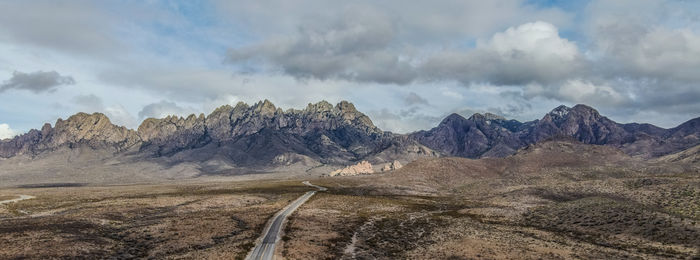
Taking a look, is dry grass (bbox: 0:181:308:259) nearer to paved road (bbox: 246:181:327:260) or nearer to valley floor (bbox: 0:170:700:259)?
valley floor (bbox: 0:170:700:259)

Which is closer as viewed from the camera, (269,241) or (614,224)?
(269,241)

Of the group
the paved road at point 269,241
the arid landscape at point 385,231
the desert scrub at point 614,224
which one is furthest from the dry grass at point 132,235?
the desert scrub at point 614,224

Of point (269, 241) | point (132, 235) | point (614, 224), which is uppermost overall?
point (132, 235)

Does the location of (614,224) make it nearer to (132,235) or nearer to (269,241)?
(269,241)

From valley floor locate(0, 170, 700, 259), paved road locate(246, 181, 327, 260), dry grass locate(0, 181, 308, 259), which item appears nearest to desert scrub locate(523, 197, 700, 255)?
valley floor locate(0, 170, 700, 259)

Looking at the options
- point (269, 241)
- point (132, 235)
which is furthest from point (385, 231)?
point (132, 235)

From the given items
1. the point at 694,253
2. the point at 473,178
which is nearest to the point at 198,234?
the point at 694,253

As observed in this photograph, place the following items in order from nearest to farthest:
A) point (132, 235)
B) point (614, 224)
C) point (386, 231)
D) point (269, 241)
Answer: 1. point (269, 241)
2. point (132, 235)
3. point (614, 224)
4. point (386, 231)

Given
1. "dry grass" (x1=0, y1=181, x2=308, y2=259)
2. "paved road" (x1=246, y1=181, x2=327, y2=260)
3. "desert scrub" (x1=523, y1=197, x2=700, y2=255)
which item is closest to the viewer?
"paved road" (x1=246, y1=181, x2=327, y2=260)

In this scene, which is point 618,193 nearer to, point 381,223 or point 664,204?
point 664,204

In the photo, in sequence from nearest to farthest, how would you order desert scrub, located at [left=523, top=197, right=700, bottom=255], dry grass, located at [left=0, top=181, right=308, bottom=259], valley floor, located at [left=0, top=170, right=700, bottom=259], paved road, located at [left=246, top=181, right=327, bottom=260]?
1. paved road, located at [left=246, top=181, right=327, bottom=260]
2. dry grass, located at [left=0, top=181, right=308, bottom=259]
3. valley floor, located at [left=0, top=170, right=700, bottom=259]
4. desert scrub, located at [left=523, top=197, right=700, bottom=255]

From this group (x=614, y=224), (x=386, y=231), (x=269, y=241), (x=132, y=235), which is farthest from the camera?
(x=386, y=231)

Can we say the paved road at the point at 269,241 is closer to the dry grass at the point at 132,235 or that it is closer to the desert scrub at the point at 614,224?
the dry grass at the point at 132,235

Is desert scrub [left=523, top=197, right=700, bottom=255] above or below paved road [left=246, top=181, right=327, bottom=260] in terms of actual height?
below
